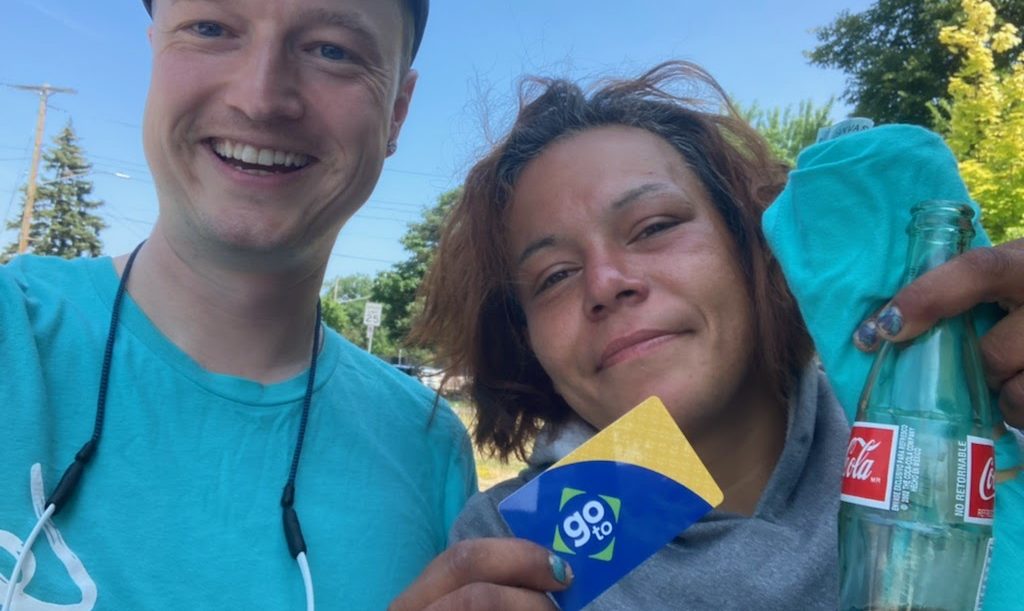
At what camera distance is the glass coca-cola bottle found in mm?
1051

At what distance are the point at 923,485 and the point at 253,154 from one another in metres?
1.53

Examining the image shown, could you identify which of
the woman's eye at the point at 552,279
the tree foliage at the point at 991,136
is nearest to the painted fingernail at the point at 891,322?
the woman's eye at the point at 552,279

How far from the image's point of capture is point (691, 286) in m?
1.63

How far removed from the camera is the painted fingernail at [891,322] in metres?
1.15

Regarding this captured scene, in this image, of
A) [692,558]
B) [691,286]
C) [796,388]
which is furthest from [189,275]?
[796,388]

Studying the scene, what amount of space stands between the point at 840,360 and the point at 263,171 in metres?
1.35

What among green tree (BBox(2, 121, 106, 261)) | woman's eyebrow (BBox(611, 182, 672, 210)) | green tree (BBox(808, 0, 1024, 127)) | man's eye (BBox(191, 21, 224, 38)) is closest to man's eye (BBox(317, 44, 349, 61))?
man's eye (BBox(191, 21, 224, 38))

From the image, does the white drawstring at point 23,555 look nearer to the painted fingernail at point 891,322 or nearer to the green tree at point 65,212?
the painted fingernail at point 891,322

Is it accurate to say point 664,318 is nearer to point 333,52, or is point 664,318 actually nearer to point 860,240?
point 860,240

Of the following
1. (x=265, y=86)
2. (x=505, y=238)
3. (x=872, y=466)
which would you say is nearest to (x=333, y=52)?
(x=265, y=86)

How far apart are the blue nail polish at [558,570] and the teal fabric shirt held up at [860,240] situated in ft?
1.92

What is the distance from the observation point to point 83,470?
148cm

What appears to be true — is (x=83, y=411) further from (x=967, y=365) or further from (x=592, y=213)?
(x=967, y=365)

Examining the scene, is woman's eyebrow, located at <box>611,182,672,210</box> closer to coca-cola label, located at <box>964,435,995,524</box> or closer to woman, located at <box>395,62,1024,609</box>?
woman, located at <box>395,62,1024,609</box>
